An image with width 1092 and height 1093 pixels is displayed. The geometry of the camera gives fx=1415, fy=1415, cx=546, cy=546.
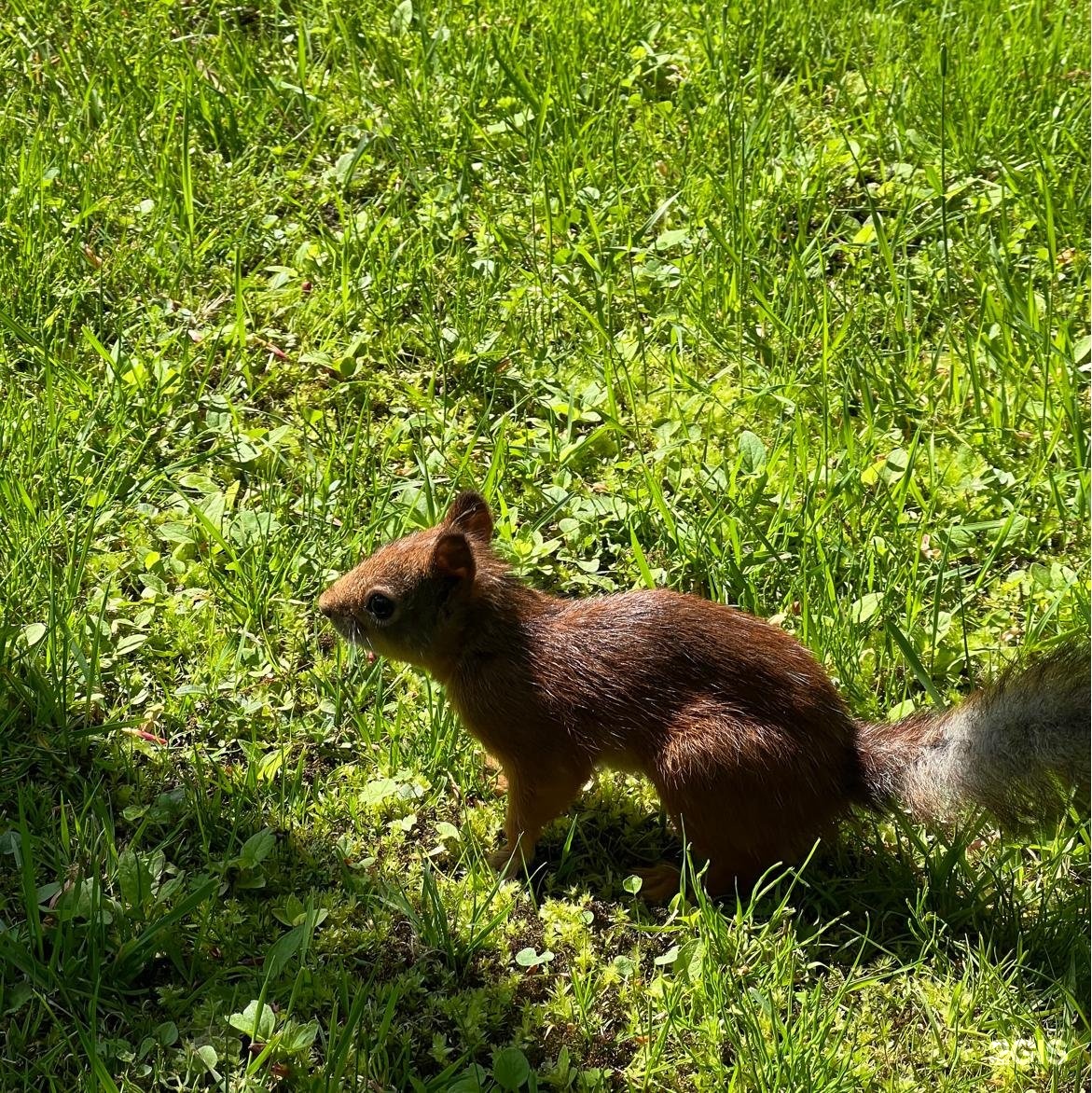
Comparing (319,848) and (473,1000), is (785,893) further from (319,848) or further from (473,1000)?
(319,848)

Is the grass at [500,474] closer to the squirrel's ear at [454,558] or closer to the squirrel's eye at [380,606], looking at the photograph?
the squirrel's eye at [380,606]

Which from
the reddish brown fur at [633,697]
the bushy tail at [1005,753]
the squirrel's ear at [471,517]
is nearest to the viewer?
the bushy tail at [1005,753]

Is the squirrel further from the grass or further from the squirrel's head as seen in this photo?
the grass

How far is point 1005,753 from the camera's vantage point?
270cm

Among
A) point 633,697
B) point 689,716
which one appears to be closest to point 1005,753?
point 689,716

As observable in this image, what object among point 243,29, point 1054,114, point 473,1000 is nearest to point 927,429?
point 1054,114

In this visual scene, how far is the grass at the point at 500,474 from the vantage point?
2740mm

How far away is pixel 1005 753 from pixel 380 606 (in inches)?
52.1

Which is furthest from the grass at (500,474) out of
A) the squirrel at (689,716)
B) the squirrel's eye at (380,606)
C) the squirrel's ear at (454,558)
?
the squirrel's ear at (454,558)

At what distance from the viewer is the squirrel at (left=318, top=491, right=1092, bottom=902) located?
274cm

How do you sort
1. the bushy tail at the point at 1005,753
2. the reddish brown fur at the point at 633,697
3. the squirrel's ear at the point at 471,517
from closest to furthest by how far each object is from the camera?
the bushy tail at the point at 1005,753 < the reddish brown fur at the point at 633,697 < the squirrel's ear at the point at 471,517

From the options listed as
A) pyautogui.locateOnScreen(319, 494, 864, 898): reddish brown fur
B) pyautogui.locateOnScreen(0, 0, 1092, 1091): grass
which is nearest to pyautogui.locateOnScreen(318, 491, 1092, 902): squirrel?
pyautogui.locateOnScreen(319, 494, 864, 898): reddish brown fur

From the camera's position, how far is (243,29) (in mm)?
5199

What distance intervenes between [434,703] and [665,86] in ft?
8.83
